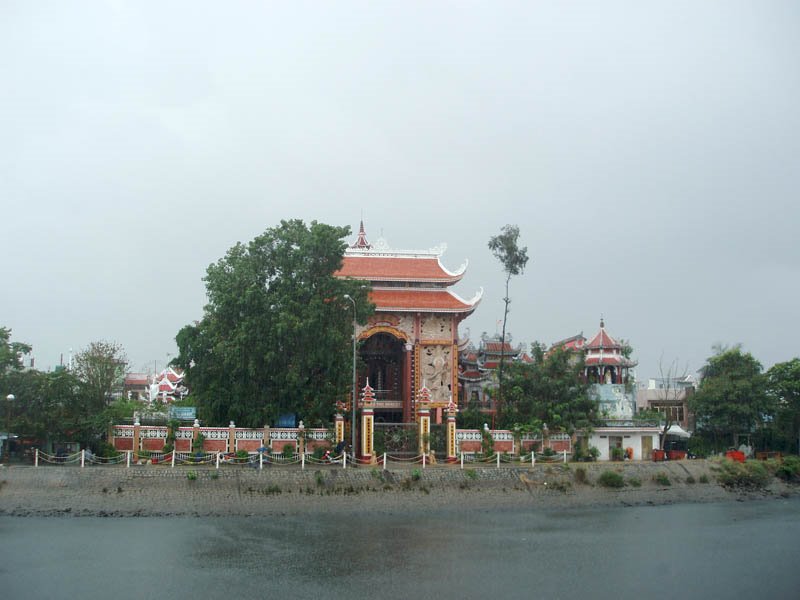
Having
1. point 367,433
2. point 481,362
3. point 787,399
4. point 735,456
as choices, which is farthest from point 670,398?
point 367,433

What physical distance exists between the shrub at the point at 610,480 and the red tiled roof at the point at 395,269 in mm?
16115

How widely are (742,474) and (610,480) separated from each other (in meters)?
8.22

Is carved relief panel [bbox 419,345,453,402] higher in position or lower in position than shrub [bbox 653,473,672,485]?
higher

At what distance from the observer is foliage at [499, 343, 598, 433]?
38.9 m

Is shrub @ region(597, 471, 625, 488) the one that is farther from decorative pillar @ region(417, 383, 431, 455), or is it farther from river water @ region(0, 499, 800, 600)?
decorative pillar @ region(417, 383, 431, 455)

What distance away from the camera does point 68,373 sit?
34375mm

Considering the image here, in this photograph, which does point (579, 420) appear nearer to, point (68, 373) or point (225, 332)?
point (225, 332)

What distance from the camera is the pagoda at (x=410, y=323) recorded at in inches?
1815

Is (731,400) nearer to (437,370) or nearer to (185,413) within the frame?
(437,370)

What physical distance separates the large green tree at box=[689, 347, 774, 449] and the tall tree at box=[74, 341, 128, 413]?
33855mm

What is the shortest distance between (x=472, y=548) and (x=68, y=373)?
64.2 feet

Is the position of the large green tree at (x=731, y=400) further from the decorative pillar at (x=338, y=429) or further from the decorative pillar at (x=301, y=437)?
the decorative pillar at (x=301, y=437)

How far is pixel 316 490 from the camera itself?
3225 cm

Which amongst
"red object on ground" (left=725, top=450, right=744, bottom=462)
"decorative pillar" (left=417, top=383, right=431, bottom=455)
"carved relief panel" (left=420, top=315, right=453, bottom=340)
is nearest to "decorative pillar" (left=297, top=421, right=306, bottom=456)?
"decorative pillar" (left=417, top=383, right=431, bottom=455)
